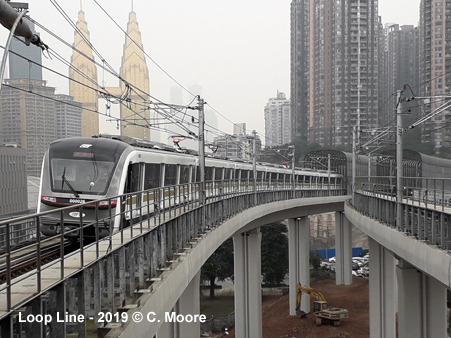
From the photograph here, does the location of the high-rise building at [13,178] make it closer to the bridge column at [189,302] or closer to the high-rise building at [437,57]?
the bridge column at [189,302]

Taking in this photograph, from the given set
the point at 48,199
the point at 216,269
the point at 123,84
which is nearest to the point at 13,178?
the point at 123,84

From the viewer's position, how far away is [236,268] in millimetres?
35469

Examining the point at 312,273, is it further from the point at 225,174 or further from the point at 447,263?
the point at 447,263

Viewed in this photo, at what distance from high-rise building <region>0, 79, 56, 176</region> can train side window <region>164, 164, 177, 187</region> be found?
5.43m

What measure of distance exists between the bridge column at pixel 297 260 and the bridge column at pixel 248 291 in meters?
10.0

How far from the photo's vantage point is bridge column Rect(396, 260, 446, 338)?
2066 cm

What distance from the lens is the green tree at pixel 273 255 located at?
190 ft

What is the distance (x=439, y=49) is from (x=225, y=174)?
38565 mm

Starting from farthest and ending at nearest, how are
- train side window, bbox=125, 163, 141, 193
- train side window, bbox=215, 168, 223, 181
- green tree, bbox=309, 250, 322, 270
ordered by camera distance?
1. green tree, bbox=309, 250, 322, 270
2. train side window, bbox=215, 168, 223, 181
3. train side window, bbox=125, 163, 141, 193

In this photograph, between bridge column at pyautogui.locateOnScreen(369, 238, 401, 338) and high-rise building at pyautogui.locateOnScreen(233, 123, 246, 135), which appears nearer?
bridge column at pyautogui.locateOnScreen(369, 238, 401, 338)

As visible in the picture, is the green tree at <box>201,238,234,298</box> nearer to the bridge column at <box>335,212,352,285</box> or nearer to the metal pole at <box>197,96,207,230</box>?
the bridge column at <box>335,212,352,285</box>

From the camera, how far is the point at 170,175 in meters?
20.0

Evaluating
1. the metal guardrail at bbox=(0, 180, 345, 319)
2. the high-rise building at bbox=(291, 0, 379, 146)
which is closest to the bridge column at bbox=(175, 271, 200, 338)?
the metal guardrail at bbox=(0, 180, 345, 319)

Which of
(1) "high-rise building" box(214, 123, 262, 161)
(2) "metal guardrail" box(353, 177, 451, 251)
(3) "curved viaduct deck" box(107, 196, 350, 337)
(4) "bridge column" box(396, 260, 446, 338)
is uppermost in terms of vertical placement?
(1) "high-rise building" box(214, 123, 262, 161)
